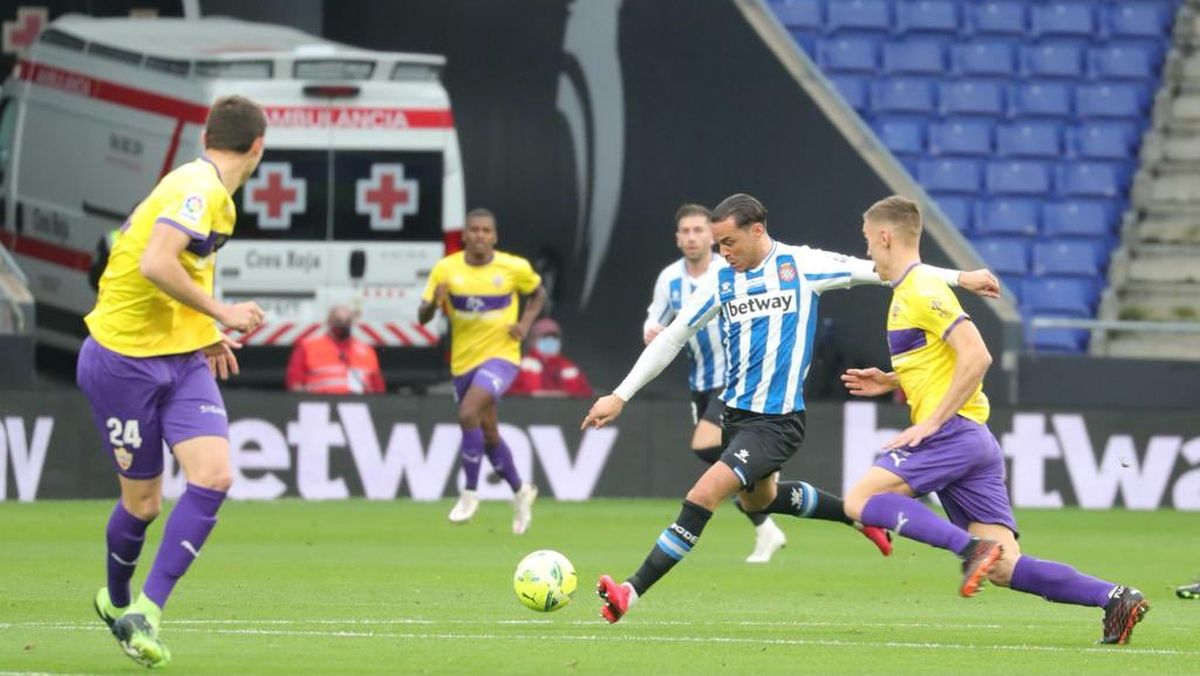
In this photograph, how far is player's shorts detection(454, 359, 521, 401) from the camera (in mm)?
16688

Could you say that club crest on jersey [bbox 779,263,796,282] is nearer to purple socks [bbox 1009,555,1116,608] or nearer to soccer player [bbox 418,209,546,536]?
purple socks [bbox 1009,555,1116,608]

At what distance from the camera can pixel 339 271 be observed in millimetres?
21047

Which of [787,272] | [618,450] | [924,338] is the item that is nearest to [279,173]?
[618,450]

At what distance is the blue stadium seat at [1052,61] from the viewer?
82.8 feet

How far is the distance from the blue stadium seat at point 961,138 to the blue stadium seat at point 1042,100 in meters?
0.46

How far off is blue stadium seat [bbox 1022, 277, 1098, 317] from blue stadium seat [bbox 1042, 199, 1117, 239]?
1.93ft

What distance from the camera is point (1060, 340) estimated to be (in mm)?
23031

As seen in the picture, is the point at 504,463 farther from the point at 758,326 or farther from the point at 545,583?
the point at 545,583

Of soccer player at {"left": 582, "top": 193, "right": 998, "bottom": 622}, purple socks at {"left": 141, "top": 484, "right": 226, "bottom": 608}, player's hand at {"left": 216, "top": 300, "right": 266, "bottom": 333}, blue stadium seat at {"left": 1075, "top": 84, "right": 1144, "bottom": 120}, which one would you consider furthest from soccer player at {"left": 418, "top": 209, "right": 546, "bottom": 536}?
blue stadium seat at {"left": 1075, "top": 84, "right": 1144, "bottom": 120}

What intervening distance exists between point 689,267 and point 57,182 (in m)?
8.35

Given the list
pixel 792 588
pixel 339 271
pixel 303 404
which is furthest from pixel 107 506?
pixel 792 588

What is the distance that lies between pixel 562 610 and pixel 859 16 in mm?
14910

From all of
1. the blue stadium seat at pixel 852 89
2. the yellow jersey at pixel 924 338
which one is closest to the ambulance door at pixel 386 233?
the blue stadium seat at pixel 852 89

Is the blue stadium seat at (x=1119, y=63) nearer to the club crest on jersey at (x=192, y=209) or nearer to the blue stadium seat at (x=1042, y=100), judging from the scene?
the blue stadium seat at (x=1042, y=100)
